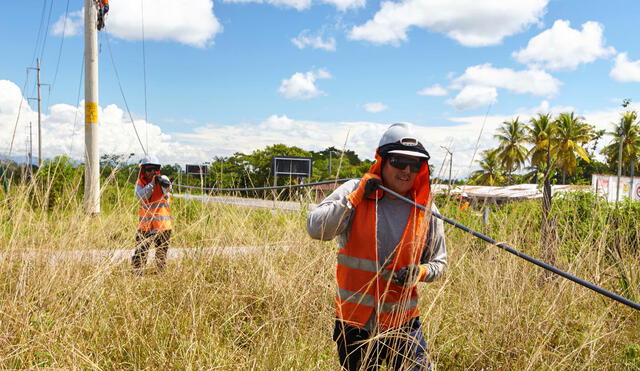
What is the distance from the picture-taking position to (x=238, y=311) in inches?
103

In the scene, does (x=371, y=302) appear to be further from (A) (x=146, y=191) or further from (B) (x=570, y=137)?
(B) (x=570, y=137)

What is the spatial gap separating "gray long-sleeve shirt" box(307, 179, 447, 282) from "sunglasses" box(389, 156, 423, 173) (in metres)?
0.16

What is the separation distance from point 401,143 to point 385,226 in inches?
14.5

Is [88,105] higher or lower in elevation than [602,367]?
higher

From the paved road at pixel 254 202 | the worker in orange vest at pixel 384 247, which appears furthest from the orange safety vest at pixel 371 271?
the paved road at pixel 254 202

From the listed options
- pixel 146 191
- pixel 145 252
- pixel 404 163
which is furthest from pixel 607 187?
pixel 146 191

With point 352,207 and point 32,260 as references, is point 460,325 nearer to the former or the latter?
point 352,207

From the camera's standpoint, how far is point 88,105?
896cm

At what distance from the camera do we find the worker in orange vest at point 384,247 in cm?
177

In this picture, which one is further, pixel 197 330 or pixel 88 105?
pixel 88 105

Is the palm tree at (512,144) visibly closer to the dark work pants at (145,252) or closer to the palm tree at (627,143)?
the palm tree at (627,143)

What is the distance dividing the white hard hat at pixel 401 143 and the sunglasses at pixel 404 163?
0.12 ft

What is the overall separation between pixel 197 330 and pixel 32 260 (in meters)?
1.32

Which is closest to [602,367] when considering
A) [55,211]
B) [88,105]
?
[55,211]
